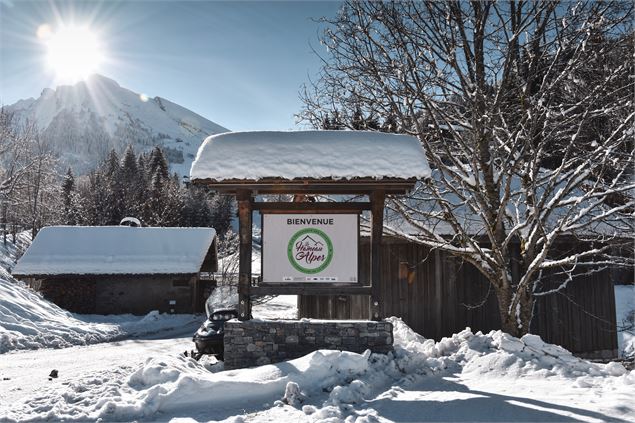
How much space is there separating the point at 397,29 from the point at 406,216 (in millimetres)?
3725

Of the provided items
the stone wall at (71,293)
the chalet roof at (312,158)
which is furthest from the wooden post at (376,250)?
the stone wall at (71,293)

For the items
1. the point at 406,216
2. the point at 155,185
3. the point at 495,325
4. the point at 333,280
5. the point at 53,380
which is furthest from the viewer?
the point at 155,185

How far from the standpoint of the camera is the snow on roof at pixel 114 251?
2367cm

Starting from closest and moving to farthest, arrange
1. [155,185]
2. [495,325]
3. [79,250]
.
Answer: [495,325], [79,250], [155,185]

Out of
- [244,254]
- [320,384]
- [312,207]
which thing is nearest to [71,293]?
[244,254]

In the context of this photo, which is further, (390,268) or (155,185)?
(155,185)

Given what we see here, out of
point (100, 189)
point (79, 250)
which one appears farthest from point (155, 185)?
point (79, 250)

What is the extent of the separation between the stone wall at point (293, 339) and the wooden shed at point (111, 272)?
16.7 m

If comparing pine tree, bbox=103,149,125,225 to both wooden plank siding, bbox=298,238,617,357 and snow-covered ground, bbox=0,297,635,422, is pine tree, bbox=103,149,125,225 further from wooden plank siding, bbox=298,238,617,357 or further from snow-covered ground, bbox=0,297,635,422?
snow-covered ground, bbox=0,297,635,422

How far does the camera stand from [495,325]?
11594mm

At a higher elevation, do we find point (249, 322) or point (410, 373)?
point (249, 322)

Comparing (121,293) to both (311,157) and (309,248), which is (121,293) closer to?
(309,248)

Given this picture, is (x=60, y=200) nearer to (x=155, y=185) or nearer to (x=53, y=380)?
(x=155, y=185)

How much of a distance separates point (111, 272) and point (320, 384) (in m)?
19.8
